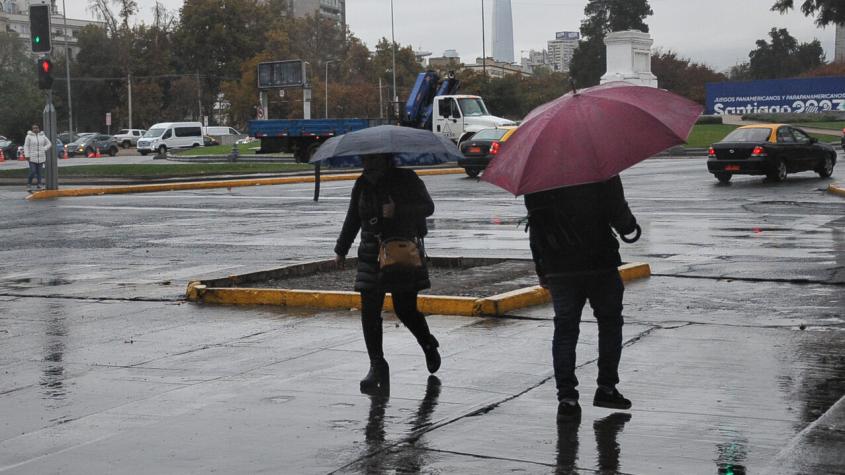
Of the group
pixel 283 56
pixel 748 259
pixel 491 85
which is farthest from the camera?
pixel 283 56

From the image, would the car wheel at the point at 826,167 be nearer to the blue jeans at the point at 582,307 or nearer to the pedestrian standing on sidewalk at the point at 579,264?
the pedestrian standing on sidewalk at the point at 579,264

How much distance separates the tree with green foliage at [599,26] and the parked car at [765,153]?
81.8m

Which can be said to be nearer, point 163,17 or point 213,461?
point 213,461

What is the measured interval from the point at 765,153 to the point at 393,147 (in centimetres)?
2430

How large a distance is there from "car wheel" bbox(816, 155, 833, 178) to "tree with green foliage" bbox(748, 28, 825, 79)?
326ft

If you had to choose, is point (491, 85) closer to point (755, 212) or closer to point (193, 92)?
point (193, 92)

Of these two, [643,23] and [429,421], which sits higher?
[643,23]

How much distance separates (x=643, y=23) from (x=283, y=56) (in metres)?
40.3

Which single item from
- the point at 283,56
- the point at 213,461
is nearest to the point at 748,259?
the point at 213,461

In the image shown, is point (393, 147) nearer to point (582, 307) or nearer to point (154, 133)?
point (582, 307)

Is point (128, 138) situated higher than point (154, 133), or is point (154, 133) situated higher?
point (154, 133)

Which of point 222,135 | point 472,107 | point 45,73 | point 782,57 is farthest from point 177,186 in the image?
point 782,57

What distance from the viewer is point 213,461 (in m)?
5.95

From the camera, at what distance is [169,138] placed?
252 ft
